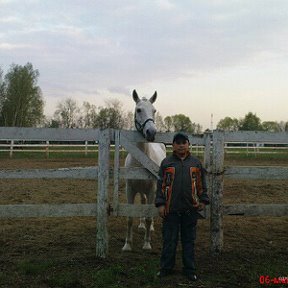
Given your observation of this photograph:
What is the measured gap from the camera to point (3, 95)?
45250 millimetres

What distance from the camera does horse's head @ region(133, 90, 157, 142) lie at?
514 cm

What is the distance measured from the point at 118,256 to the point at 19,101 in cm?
4283

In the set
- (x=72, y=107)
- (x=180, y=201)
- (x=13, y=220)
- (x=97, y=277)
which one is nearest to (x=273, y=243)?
(x=180, y=201)

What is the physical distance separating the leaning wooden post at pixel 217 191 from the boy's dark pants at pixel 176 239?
839 millimetres

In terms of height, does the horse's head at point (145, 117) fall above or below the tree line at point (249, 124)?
below

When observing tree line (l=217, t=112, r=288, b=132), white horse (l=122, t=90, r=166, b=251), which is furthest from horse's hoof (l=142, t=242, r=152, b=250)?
tree line (l=217, t=112, r=288, b=132)

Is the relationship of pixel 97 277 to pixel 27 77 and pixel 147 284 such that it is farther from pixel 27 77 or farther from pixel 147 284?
pixel 27 77

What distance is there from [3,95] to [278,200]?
42.1m

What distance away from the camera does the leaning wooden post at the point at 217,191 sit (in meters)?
5.33

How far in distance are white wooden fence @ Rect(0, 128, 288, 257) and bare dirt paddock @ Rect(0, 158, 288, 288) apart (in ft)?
1.44

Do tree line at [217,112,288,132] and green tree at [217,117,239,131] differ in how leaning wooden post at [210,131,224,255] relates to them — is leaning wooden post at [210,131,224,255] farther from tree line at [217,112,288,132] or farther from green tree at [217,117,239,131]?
green tree at [217,117,239,131]

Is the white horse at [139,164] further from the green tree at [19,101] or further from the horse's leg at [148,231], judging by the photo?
the green tree at [19,101]

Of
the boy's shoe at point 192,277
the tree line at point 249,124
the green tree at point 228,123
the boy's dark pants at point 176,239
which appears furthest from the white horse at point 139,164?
the green tree at point 228,123

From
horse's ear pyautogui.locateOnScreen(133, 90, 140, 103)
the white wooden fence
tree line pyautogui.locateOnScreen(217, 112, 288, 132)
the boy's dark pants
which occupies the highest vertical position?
tree line pyautogui.locateOnScreen(217, 112, 288, 132)
